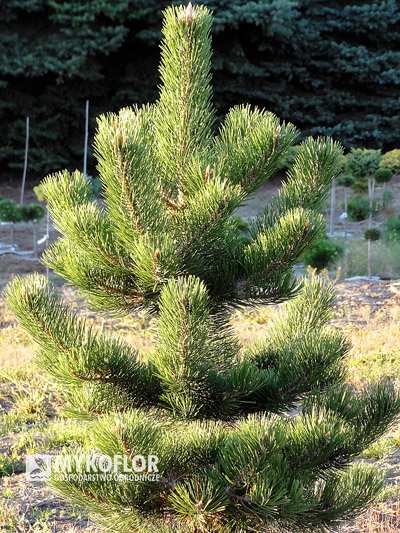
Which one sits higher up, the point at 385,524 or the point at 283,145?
the point at 283,145

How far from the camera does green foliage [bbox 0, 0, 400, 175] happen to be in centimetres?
1934

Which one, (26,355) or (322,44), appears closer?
(26,355)

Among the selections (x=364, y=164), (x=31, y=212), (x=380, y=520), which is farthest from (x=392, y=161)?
(x=380, y=520)

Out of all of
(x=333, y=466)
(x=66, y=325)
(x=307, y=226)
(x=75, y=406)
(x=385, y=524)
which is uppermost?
(x=307, y=226)

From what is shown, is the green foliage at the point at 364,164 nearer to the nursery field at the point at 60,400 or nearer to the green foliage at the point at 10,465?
the nursery field at the point at 60,400

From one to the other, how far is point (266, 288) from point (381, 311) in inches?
209

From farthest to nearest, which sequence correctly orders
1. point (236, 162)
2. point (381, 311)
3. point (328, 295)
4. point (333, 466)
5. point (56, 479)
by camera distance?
point (381, 311) < point (328, 295) < point (333, 466) < point (236, 162) < point (56, 479)

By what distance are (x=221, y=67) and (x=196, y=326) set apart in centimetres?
1921

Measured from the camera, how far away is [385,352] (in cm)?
573

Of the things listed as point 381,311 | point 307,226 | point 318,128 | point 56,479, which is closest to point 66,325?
point 56,479

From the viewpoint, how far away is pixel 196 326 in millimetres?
2043

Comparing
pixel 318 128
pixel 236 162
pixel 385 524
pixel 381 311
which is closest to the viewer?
pixel 236 162

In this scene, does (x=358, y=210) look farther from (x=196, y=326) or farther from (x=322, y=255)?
(x=196, y=326)

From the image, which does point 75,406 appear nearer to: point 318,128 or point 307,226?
point 307,226
